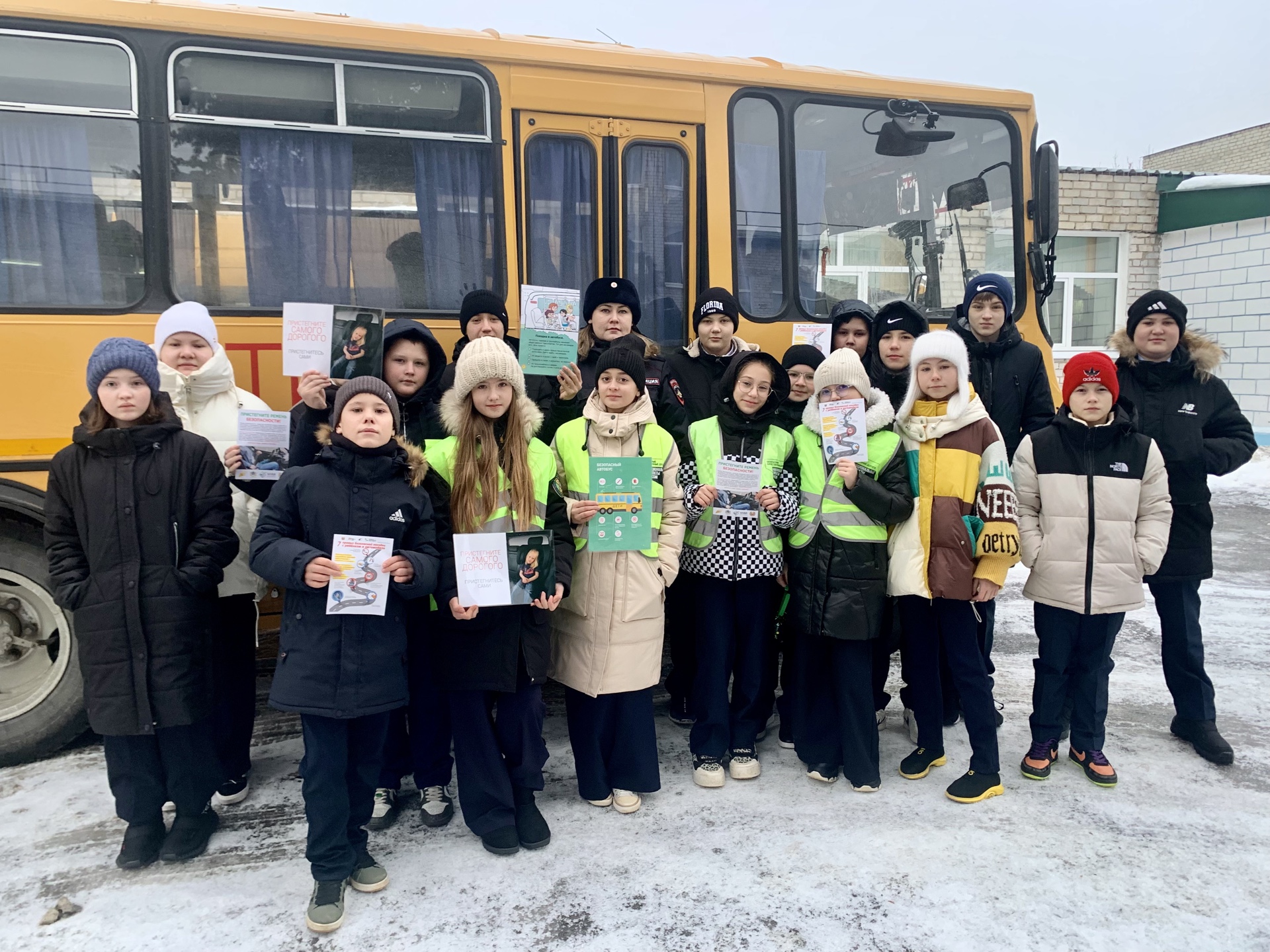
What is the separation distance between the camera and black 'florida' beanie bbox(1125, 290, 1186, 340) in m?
3.93

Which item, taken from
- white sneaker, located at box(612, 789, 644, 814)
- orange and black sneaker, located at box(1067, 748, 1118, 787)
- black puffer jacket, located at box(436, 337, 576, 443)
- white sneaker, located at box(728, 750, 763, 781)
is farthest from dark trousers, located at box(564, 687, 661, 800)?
orange and black sneaker, located at box(1067, 748, 1118, 787)

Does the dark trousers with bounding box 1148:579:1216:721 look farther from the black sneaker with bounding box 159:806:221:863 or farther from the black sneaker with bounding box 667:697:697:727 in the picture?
the black sneaker with bounding box 159:806:221:863

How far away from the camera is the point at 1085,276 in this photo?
16.3 m

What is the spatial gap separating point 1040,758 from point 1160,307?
2.17 metres

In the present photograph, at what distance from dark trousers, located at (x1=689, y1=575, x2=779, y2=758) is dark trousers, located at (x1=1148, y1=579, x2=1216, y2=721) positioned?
1951mm

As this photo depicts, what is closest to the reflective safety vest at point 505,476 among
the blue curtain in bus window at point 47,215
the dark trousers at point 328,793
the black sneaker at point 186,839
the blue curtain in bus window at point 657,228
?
the dark trousers at point 328,793

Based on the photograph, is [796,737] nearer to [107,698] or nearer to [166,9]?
[107,698]

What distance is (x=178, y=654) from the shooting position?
296 centimetres

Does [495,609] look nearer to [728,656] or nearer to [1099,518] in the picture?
[728,656]

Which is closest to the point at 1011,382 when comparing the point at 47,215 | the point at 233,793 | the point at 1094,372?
the point at 1094,372

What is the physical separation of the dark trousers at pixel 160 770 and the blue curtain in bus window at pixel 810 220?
3636 mm

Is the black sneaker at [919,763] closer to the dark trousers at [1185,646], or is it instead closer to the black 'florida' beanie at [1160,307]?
the dark trousers at [1185,646]

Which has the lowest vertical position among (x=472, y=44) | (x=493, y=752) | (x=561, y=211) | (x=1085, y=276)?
(x=493, y=752)

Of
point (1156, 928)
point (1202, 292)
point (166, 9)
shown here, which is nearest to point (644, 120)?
point (166, 9)
